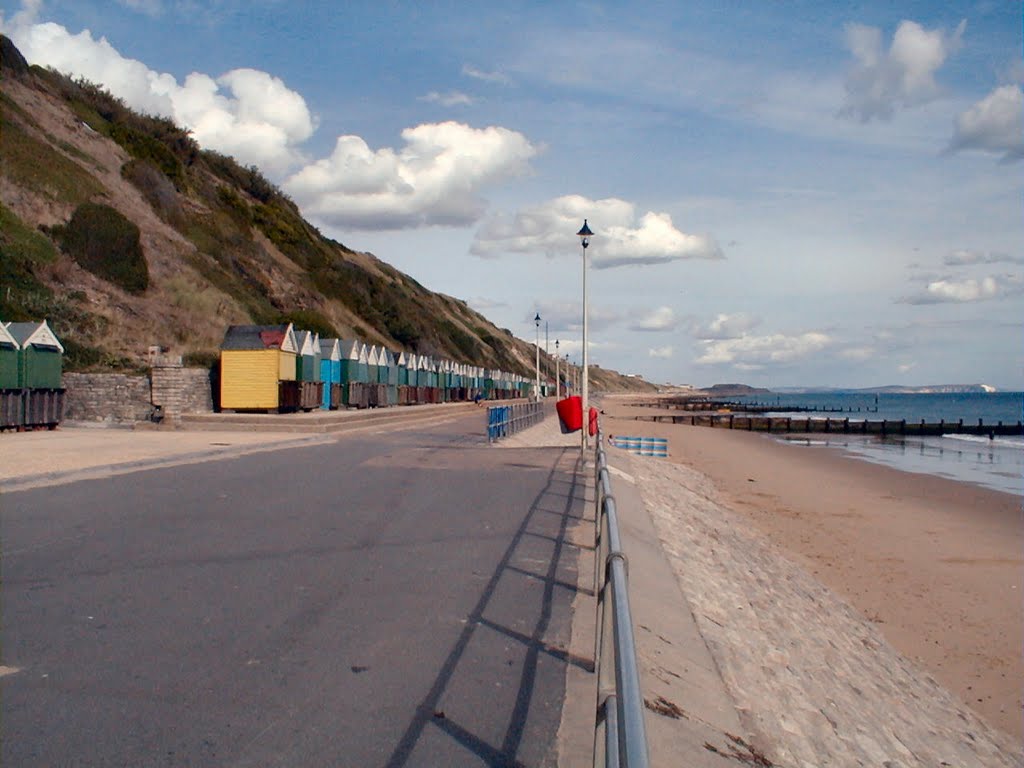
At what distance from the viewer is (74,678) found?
16.7 ft

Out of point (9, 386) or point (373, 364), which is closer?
point (9, 386)

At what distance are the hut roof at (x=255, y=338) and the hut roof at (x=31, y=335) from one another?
6663 millimetres

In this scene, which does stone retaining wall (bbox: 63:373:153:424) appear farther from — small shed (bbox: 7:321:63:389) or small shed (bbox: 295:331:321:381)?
small shed (bbox: 295:331:321:381)

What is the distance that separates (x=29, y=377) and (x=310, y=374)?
11787mm

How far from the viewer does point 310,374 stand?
114 feet

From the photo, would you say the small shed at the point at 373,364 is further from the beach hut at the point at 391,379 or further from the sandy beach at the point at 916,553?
the sandy beach at the point at 916,553

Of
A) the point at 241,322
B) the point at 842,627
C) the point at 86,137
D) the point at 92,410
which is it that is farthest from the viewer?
the point at 86,137

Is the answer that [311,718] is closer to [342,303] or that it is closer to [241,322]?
[241,322]

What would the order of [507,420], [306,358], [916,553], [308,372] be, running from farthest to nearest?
1. [308,372]
2. [306,358]
3. [507,420]
4. [916,553]

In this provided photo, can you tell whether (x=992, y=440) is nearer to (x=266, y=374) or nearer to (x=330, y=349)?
(x=330, y=349)

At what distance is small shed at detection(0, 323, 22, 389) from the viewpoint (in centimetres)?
2275

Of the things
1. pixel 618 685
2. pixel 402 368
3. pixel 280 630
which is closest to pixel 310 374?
pixel 402 368

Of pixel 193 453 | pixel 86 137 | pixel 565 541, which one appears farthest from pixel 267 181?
pixel 565 541

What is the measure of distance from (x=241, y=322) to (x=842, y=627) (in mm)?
34881
